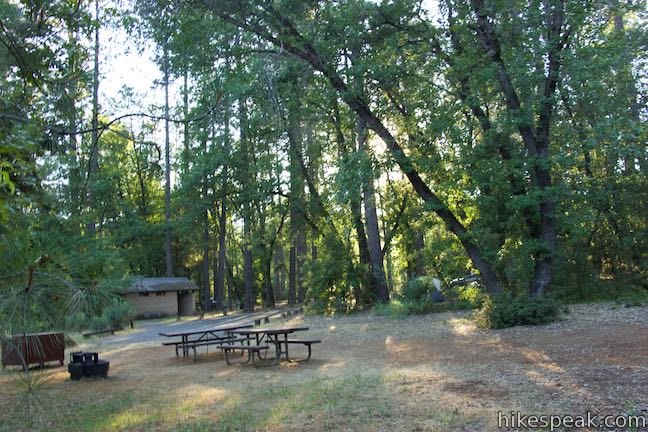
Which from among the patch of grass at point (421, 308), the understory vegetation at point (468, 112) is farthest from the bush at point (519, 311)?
the patch of grass at point (421, 308)

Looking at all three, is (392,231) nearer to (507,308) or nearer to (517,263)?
(517,263)

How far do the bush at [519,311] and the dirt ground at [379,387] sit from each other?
0.42 m

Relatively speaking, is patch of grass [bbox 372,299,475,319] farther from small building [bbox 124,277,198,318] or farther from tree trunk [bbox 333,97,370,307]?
small building [bbox 124,277,198,318]

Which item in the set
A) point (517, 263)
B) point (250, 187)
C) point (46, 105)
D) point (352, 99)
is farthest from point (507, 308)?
point (250, 187)

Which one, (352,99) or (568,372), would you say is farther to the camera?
(352,99)

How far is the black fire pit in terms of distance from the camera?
9.70 metres

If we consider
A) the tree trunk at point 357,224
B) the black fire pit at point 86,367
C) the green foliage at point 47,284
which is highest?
the tree trunk at point 357,224

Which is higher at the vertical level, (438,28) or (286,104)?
(438,28)

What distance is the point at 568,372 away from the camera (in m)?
7.48

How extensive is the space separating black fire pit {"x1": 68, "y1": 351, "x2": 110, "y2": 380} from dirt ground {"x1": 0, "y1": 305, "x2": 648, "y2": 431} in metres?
0.21

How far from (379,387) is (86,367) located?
553cm

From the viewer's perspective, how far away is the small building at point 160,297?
3294cm

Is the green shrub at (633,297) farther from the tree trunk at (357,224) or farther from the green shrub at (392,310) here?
the tree trunk at (357,224)

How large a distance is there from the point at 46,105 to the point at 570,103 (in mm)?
13157
